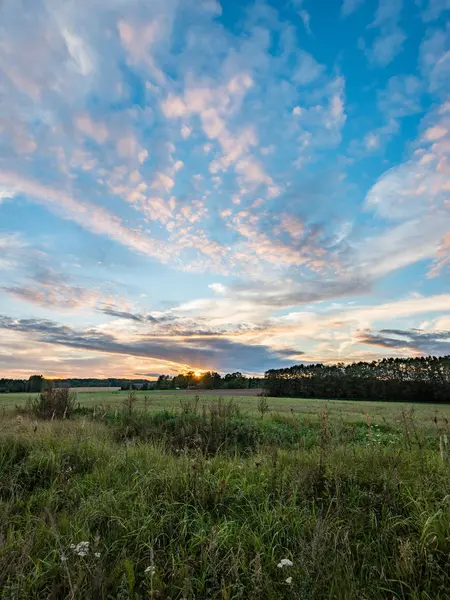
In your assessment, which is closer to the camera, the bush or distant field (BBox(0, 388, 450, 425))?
the bush

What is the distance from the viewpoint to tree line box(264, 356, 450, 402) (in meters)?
58.5

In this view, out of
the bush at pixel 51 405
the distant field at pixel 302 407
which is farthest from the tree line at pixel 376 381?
the bush at pixel 51 405

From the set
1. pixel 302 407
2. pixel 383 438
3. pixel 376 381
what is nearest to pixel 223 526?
pixel 383 438

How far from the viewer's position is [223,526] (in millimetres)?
3887

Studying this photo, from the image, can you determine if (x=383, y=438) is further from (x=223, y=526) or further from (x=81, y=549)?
→ (x=81, y=549)

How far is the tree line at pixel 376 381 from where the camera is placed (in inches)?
2304

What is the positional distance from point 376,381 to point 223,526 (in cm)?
6405

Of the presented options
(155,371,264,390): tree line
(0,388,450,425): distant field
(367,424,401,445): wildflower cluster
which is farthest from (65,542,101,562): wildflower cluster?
(155,371,264,390): tree line

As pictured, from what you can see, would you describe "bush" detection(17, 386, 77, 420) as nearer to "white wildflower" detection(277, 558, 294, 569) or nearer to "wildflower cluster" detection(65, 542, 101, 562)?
"wildflower cluster" detection(65, 542, 101, 562)

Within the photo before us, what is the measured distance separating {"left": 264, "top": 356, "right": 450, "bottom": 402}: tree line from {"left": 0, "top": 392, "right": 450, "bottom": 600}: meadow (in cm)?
6016

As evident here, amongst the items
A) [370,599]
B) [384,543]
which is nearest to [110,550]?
[370,599]

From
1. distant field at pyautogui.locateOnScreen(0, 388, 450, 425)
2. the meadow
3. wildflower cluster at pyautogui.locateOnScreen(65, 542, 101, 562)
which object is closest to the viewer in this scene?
the meadow

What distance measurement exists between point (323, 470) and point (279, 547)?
1754 millimetres

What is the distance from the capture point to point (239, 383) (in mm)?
81062
